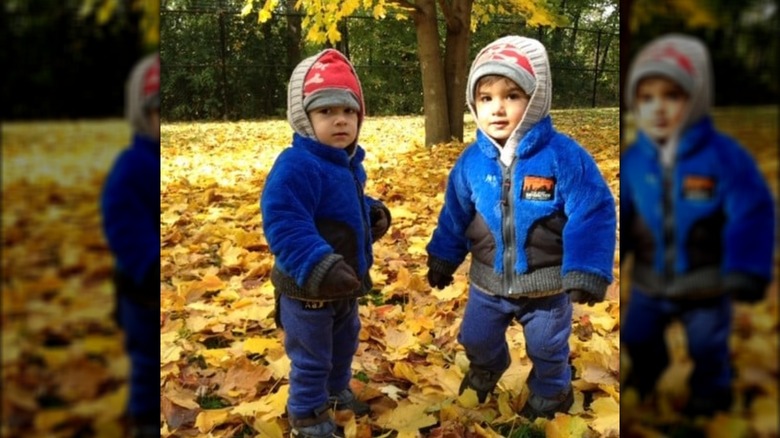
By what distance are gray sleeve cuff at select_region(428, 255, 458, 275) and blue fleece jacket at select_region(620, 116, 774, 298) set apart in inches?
39.6

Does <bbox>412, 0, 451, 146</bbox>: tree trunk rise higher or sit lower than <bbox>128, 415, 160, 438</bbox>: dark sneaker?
higher

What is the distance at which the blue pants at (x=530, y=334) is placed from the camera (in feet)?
4.92

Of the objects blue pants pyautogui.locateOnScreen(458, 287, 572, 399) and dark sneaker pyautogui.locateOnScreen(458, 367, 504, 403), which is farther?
dark sneaker pyautogui.locateOnScreen(458, 367, 504, 403)

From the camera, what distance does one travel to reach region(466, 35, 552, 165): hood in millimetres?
1414

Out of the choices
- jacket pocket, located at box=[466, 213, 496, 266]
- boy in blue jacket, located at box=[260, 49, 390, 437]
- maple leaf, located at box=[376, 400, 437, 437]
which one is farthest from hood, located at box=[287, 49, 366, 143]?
maple leaf, located at box=[376, 400, 437, 437]

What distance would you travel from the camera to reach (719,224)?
495 millimetres

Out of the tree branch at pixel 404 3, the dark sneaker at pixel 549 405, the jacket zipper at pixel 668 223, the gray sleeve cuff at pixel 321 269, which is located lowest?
the dark sneaker at pixel 549 405

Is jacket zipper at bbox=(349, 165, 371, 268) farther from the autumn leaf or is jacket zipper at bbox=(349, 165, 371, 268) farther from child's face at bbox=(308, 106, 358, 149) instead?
the autumn leaf

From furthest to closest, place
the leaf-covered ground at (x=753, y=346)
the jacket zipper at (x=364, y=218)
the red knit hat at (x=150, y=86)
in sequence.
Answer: the jacket zipper at (x=364, y=218) → the red knit hat at (x=150, y=86) → the leaf-covered ground at (x=753, y=346)

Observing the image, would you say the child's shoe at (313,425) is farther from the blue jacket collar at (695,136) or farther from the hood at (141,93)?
the blue jacket collar at (695,136)

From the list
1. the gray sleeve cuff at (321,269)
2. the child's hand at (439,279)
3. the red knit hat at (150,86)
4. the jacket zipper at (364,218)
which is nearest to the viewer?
the red knit hat at (150,86)

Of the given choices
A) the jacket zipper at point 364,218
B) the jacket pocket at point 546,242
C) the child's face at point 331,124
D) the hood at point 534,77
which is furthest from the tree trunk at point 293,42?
the jacket pocket at point 546,242

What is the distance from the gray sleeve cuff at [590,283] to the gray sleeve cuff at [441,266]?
260 millimetres

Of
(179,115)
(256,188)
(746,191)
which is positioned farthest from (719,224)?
(179,115)
